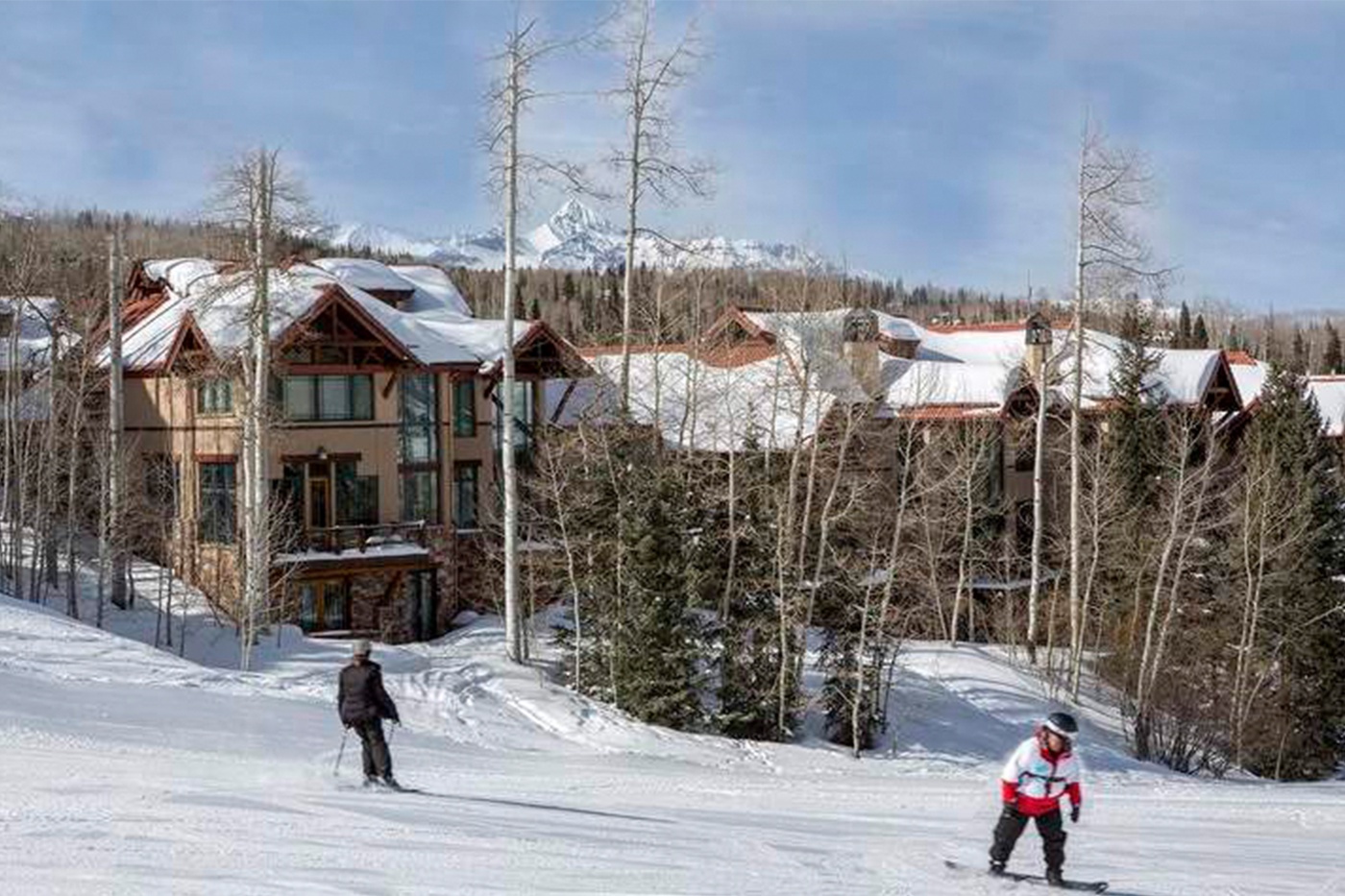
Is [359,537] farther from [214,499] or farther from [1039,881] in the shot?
[1039,881]

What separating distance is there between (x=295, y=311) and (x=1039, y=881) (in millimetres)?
26183

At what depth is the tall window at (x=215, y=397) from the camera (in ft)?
115

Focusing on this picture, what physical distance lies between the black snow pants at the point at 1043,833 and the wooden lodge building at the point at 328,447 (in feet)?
74.0

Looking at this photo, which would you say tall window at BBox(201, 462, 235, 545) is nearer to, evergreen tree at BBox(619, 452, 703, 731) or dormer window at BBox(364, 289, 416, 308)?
dormer window at BBox(364, 289, 416, 308)

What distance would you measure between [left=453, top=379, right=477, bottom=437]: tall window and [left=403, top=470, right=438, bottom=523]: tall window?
195cm

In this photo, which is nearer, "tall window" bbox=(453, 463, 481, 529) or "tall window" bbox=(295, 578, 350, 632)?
"tall window" bbox=(295, 578, 350, 632)

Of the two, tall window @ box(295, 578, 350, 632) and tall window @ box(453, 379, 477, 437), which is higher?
tall window @ box(453, 379, 477, 437)

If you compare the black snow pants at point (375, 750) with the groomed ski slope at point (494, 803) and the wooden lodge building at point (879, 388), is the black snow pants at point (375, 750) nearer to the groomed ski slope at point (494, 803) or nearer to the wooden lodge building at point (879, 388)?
the groomed ski slope at point (494, 803)

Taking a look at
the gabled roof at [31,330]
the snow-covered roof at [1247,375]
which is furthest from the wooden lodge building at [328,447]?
the snow-covered roof at [1247,375]

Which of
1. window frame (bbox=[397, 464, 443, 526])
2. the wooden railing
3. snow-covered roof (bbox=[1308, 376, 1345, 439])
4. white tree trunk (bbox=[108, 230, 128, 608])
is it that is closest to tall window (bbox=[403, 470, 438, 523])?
window frame (bbox=[397, 464, 443, 526])

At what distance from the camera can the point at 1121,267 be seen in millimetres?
32562

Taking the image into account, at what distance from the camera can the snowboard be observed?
1207 cm

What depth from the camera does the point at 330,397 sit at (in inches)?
1425

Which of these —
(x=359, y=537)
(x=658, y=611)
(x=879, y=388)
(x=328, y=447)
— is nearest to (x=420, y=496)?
(x=359, y=537)
